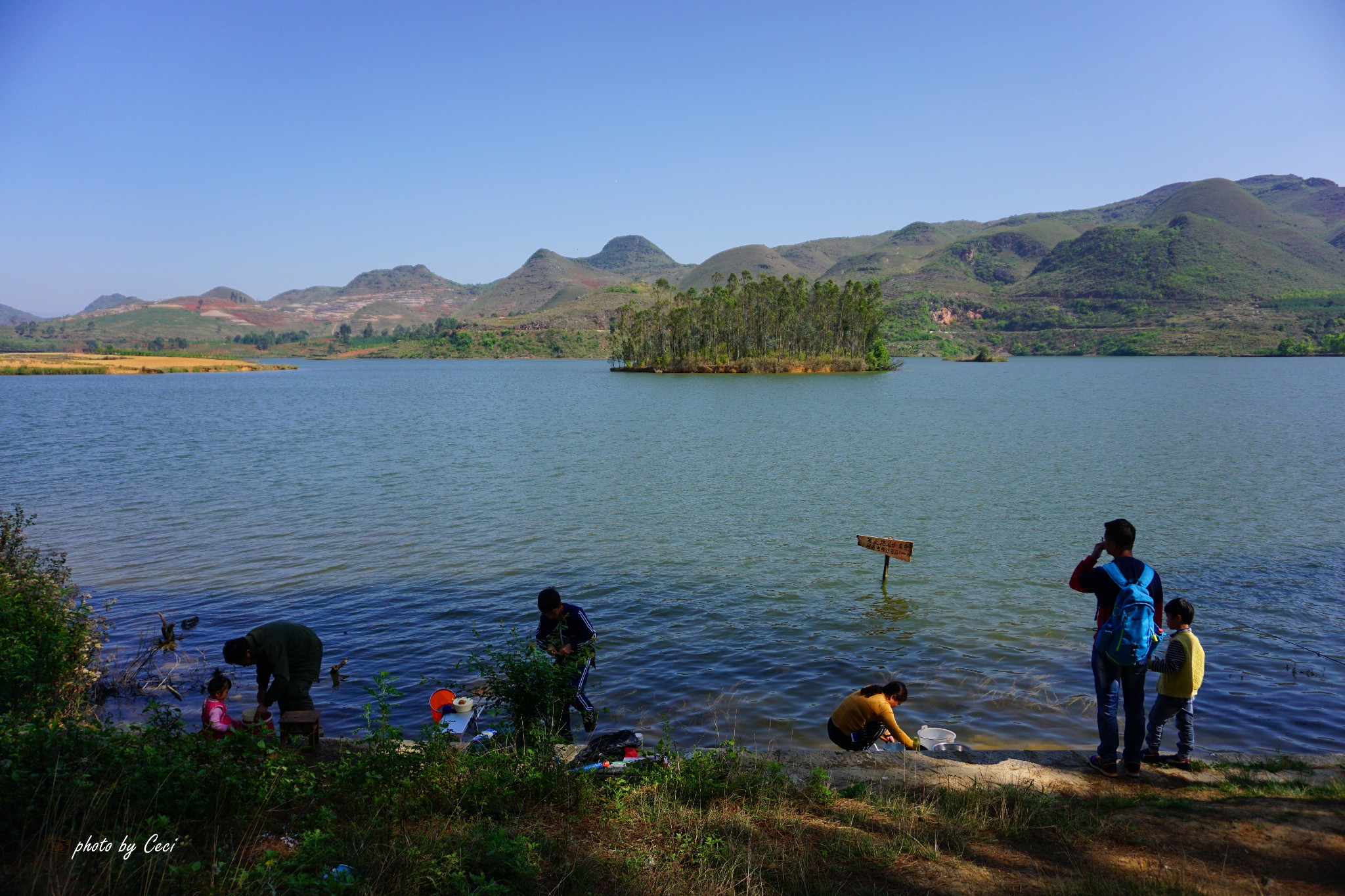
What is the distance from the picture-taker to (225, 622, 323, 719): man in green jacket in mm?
8258

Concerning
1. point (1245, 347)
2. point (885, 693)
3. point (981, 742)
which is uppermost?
point (1245, 347)

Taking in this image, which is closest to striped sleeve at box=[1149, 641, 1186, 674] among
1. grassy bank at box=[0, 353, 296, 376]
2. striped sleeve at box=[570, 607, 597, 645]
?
striped sleeve at box=[570, 607, 597, 645]

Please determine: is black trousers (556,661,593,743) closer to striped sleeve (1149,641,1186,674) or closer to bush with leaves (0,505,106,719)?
bush with leaves (0,505,106,719)

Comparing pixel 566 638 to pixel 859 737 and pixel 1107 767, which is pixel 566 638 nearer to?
pixel 859 737

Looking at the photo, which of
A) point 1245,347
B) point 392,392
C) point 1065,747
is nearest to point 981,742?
point 1065,747

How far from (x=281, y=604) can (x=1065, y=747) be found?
14.9 metres

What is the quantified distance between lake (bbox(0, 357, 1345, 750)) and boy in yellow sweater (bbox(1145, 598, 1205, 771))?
1.94m

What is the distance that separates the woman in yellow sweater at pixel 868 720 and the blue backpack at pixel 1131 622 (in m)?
2.71

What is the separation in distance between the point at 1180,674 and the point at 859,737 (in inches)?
149

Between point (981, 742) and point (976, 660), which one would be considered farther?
point (976, 660)

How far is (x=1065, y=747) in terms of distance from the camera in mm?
9703

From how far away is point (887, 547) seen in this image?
A: 1633cm

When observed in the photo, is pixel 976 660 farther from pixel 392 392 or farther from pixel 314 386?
pixel 314 386

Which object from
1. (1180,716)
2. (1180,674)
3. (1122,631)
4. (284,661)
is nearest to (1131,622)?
(1122,631)
